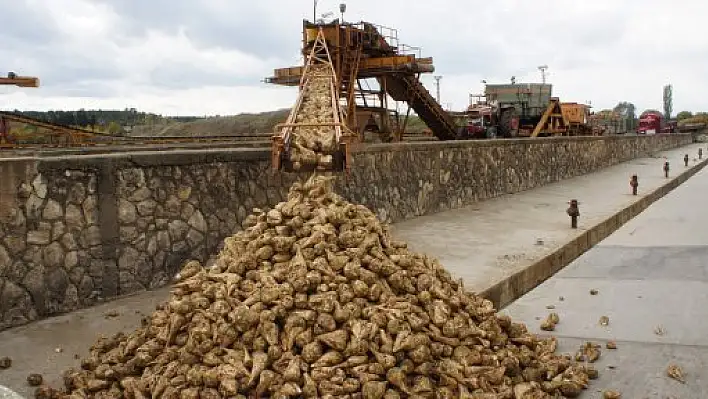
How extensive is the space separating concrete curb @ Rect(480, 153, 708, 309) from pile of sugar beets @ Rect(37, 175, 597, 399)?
1.23 metres

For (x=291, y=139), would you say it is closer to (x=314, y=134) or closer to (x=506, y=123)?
(x=314, y=134)

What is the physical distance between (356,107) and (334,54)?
1.54 m

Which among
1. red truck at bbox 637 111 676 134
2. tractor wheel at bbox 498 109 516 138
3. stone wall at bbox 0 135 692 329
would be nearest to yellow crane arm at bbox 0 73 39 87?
stone wall at bbox 0 135 692 329

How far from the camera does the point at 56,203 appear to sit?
210 inches

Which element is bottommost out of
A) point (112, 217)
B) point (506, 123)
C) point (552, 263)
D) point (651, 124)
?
point (552, 263)

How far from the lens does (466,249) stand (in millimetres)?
7461

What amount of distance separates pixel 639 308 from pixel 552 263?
5.07 ft

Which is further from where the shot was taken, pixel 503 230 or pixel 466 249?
pixel 503 230

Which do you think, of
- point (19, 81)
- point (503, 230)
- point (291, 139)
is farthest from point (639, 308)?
point (19, 81)

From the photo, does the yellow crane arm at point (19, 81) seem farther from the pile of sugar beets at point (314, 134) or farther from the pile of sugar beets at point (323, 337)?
the pile of sugar beets at point (323, 337)

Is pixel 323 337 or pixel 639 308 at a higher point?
pixel 323 337

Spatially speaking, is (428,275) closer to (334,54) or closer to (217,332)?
(217,332)

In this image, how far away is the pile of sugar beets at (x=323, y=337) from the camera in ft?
11.2

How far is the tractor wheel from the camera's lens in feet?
74.7
